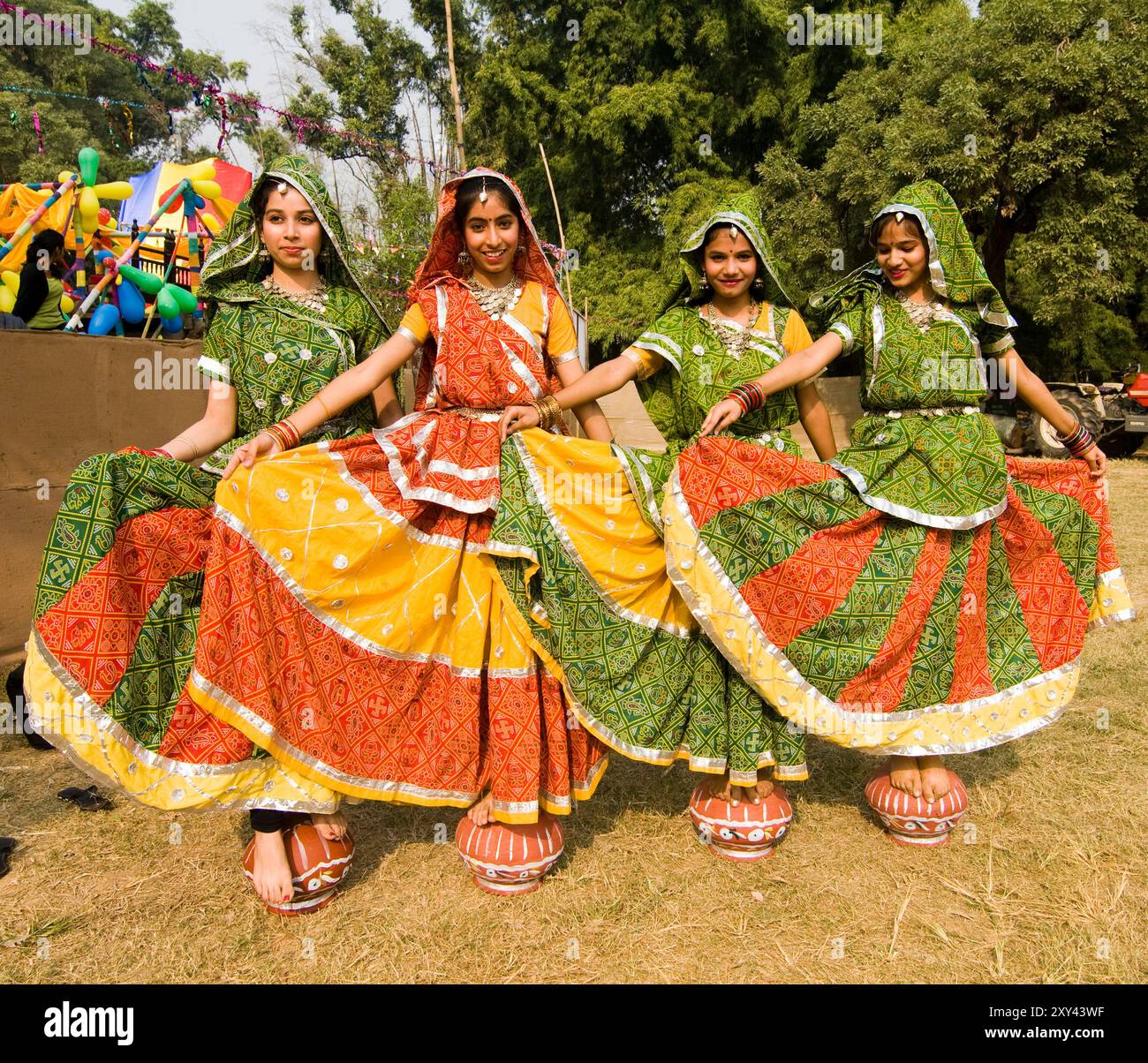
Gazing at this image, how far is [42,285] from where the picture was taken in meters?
5.56

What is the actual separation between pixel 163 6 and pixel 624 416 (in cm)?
3152

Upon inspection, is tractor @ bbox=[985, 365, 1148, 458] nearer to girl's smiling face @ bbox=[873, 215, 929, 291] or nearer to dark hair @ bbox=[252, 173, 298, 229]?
girl's smiling face @ bbox=[873, 215, 929, 291]

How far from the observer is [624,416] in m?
16.8

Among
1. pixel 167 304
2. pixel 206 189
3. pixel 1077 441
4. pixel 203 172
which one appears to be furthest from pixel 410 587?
pixel 203 172

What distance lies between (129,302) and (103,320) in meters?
0.32

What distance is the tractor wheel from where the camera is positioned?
13.1 m

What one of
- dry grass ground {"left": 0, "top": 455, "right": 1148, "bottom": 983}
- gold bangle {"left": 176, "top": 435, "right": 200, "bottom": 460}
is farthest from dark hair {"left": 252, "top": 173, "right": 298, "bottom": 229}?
dry grass ground {"left": 0, "top": 455, "right": 1148, "bottom": 983}

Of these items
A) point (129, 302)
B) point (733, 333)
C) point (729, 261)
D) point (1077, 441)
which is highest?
point (129, 302)

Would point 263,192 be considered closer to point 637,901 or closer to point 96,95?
point 637,901

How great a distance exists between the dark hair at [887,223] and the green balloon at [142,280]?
5.10 m

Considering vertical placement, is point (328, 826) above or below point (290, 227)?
below

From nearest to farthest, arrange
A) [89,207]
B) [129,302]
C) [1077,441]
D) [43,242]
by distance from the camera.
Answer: [1077,441]
[89,207]
[43,242]
[129,302]

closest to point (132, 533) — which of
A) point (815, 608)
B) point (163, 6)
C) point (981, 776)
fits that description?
point (815, 608)
